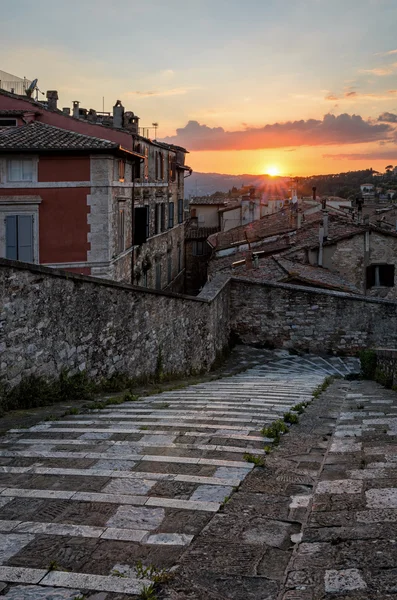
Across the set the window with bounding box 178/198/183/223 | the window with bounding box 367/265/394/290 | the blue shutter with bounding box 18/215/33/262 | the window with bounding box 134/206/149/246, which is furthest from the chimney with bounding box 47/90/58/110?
the window with bounding box 367/265/394/290

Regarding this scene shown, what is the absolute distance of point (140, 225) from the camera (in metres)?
25.2

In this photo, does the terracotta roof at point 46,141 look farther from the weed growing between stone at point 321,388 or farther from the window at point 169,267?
the window at point 169,267

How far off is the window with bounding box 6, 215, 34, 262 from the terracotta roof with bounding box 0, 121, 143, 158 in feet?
6.58

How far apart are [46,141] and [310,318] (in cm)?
1054

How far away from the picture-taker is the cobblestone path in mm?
4242

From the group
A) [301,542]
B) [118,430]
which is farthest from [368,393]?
[301,542]

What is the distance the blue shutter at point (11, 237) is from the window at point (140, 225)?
685cm

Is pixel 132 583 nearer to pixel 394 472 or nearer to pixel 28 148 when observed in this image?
pixel 394 472

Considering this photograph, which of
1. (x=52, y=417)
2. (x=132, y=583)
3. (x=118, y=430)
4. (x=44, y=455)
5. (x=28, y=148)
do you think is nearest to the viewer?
(x=132, y=583)

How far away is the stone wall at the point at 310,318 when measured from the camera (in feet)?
71.5

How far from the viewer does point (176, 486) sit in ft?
18.8

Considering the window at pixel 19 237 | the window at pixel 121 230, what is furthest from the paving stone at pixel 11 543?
the window at pixel 121 230

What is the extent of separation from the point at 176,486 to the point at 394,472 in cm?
202

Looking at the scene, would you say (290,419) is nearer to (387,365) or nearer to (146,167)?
(387,365)
